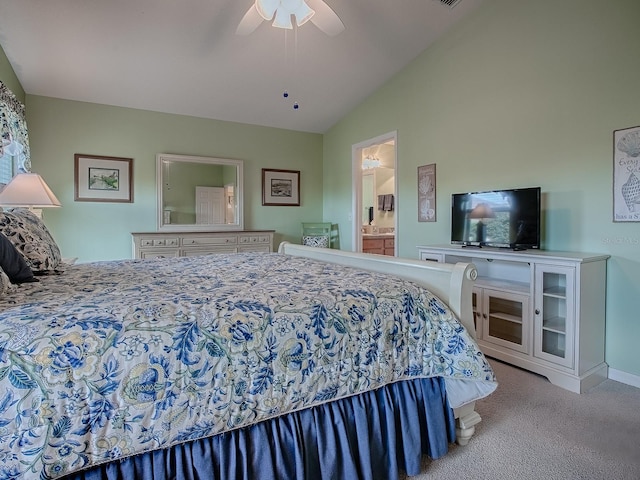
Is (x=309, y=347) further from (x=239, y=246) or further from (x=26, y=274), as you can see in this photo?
(x=239, y=246)

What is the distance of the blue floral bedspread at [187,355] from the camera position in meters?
0.90

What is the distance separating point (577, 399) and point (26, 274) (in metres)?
3.12

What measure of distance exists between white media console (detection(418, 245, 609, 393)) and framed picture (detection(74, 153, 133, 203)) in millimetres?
4082

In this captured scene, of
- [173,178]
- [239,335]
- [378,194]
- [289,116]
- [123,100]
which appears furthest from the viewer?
[378,194]

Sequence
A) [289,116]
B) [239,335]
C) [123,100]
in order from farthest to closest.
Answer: [289,116] < [123,100] < [239,335]

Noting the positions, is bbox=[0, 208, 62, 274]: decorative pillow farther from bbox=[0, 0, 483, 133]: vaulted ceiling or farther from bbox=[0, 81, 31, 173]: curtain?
bbox=[0, 0, 483, 133]: vaulted ceiling

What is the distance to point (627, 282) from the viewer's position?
2.38 m

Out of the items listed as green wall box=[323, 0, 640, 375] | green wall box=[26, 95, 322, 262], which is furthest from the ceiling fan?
green wall box=[26, 95, 322, 262]

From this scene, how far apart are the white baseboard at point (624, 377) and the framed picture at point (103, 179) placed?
508 cm

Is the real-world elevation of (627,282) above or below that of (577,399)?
above

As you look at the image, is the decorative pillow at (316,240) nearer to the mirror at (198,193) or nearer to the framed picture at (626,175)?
the mirror at (198,193)

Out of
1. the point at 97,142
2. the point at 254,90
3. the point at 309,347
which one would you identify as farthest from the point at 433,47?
the point at 97,142

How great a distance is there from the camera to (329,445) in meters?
1.29

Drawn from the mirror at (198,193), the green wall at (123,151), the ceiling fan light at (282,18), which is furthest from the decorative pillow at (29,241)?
the mirror at (198,193)
